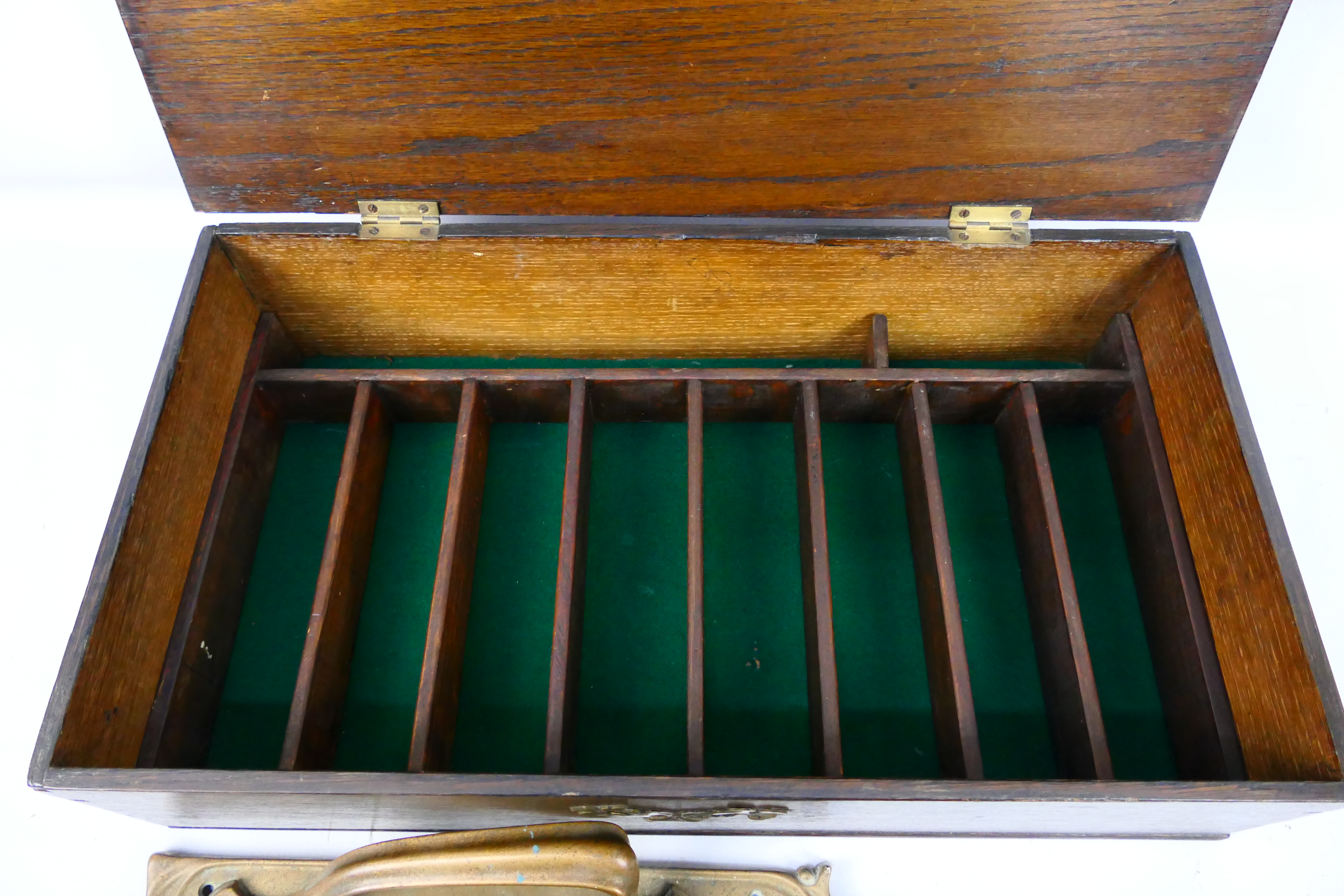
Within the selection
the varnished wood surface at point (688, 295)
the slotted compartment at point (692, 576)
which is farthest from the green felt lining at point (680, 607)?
the varnished wood surface at point (688, 295)

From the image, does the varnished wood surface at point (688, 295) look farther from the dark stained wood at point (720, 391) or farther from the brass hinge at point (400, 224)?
the dark stained wood at point (720, 391)

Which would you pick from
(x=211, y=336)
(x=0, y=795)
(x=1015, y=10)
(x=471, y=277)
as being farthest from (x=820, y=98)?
(x=0, y=795)

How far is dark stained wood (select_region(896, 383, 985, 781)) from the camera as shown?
1180 millimetres

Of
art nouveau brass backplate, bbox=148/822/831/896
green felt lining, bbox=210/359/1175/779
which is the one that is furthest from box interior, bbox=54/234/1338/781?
art nouveau brass backplate, bbox=148/822/831/896

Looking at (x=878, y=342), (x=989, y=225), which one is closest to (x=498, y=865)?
(x=878, y=342)

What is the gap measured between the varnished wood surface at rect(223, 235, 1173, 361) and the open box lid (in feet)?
0.24

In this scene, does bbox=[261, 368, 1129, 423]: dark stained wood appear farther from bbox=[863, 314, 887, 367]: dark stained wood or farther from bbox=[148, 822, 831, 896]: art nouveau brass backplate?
bbox=[148, 822, 831, 896]: art nouveau brass backplate

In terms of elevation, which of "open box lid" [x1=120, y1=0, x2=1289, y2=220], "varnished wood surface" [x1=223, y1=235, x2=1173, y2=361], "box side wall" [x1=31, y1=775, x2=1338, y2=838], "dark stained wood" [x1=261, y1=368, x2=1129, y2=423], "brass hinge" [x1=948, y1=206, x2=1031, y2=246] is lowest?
"box side wall" [x1=31, y1=775, x2=1338, y2=838]

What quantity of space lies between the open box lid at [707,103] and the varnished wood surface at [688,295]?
0.07 m

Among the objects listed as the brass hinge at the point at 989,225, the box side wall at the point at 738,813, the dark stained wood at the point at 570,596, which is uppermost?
the brass hinge at the point at 989,225

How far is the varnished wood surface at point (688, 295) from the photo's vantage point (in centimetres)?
142

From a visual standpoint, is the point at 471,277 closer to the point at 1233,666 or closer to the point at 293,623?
the point at 293,623

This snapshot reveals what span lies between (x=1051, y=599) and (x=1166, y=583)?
195 mm

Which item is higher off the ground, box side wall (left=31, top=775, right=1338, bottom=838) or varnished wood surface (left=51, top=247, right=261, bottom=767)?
varnished wood surface (left=51, top=247, right=261, bottom=767)
